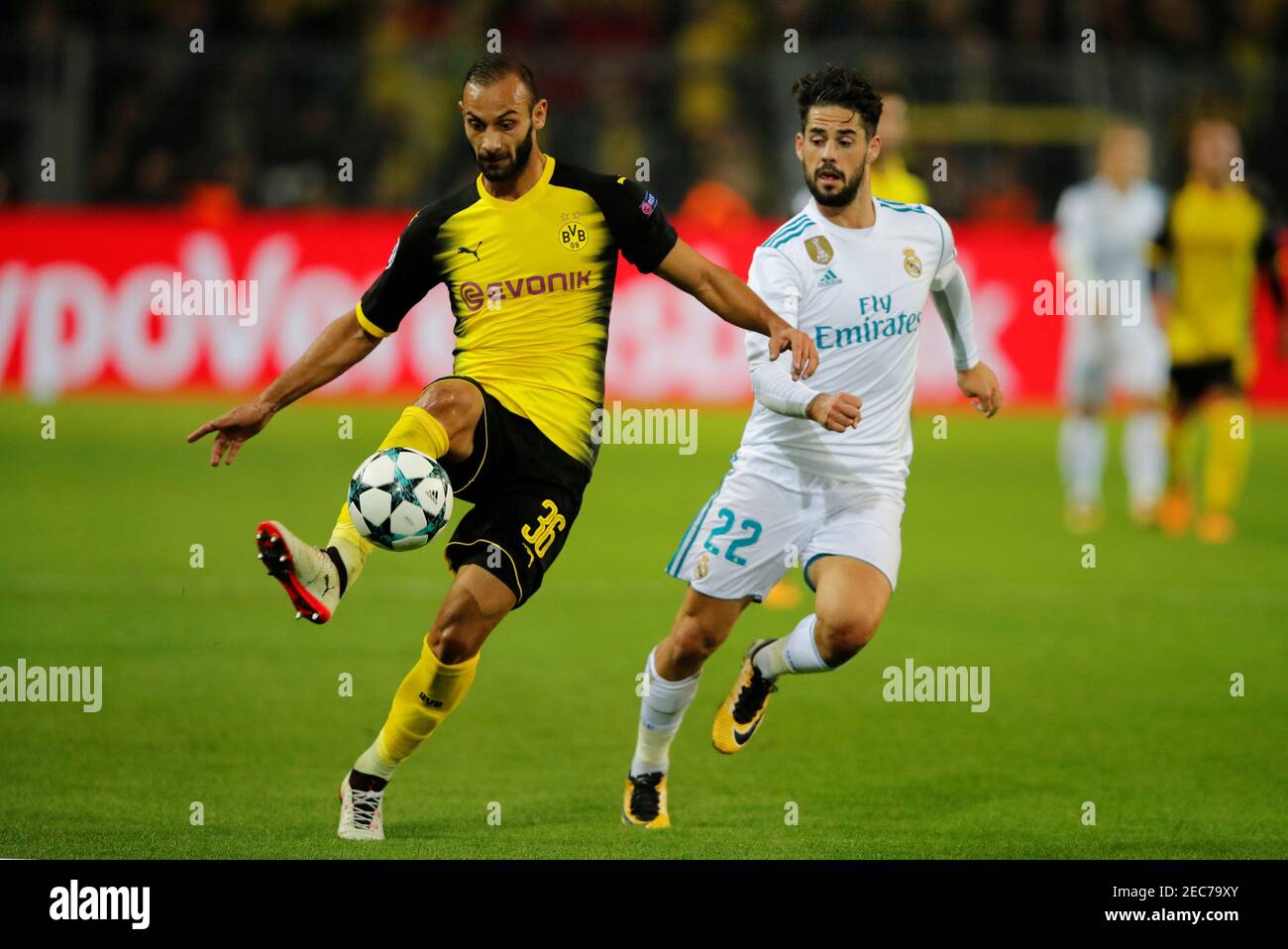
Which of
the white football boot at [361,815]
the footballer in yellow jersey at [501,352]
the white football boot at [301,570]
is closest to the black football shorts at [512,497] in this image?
the footballer in yellow jersey at [501,352]

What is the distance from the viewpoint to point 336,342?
235 inches

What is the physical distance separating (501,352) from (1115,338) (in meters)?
9.18

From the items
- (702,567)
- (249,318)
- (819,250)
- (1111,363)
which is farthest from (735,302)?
(249,318)

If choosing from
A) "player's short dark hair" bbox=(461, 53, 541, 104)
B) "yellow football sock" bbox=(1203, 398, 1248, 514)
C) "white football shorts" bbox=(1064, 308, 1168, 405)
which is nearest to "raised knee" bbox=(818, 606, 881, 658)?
"player's short dark hair" bbox=(461, 53, 541, 104)

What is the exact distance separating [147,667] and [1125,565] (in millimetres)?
6425

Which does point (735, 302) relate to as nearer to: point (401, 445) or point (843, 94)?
point (843, 94)

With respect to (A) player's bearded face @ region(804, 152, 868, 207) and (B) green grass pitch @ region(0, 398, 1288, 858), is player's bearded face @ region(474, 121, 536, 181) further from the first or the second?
(B) green grass pitch @ region(0, 398, 1288, 858)

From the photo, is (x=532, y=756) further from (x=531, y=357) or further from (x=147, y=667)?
(x=147, y=667)

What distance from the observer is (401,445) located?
5.50m

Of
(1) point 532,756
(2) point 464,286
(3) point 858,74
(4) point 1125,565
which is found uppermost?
(3) point 858,74

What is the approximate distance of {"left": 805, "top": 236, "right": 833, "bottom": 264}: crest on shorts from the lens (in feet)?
20.4

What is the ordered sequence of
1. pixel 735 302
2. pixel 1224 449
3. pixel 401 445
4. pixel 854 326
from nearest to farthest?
pixel 401 445, pixel 735 302, pixel 854 326, pixel 1224 449

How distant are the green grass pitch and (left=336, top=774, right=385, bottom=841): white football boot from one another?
0.07 metres

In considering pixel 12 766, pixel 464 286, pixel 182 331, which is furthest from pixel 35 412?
pixel 464 286
